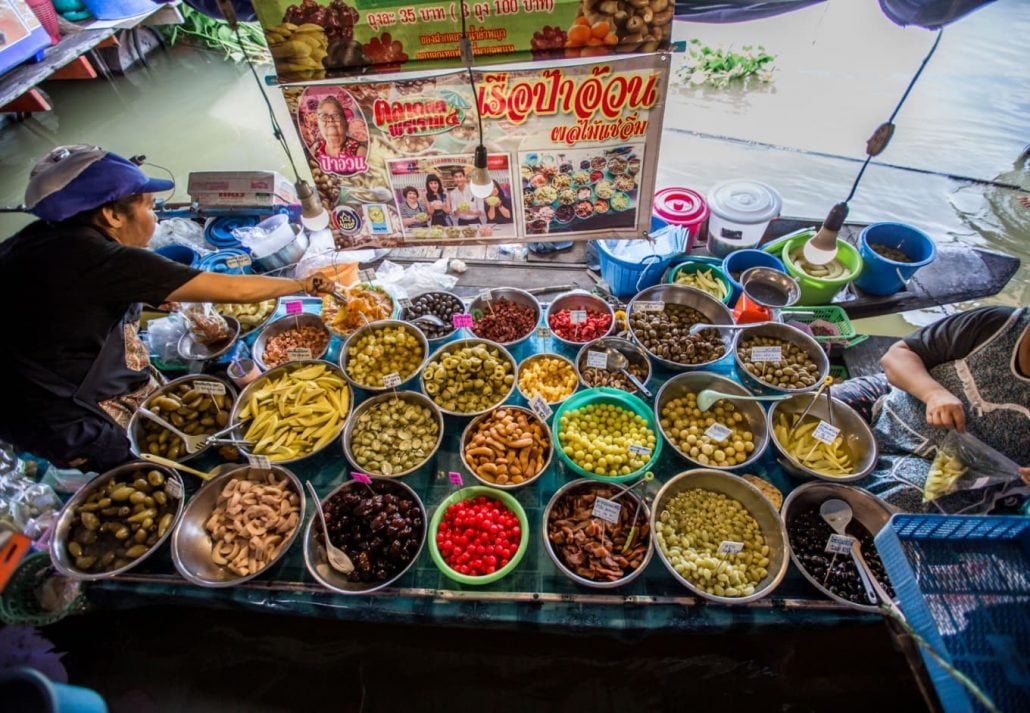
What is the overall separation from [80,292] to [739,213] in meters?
4.55

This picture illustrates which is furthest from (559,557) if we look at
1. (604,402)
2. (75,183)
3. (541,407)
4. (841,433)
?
(75,183)

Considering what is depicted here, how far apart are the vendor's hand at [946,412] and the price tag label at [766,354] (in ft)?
2.60

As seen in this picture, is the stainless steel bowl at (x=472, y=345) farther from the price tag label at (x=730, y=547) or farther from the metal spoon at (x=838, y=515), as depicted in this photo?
the metal spoon at (x=838, y=515)

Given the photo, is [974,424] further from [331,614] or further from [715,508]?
[331,614]

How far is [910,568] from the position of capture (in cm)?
177

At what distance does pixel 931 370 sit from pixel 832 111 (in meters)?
5.86

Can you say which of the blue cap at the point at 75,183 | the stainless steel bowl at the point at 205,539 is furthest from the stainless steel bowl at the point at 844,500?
the blue cap at the point at 75,183

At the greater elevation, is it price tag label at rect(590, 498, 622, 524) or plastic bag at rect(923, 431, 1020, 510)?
plastic bag at rect(923, 431, 1020, 510)

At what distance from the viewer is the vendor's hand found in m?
2.29

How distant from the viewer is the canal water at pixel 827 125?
18.3ft

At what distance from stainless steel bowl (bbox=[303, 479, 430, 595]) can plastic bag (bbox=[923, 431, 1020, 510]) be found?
2.55 meters

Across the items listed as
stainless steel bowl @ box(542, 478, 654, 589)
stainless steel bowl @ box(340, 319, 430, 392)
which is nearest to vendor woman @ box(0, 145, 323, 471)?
stainless steel bowl @ box(340, 319, 430, 392)

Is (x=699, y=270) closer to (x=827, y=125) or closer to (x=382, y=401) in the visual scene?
(x=382, y=401)

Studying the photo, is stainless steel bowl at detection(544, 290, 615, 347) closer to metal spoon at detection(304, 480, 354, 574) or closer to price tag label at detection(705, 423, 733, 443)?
price tag label at detection(705, 423, 733, 443)
